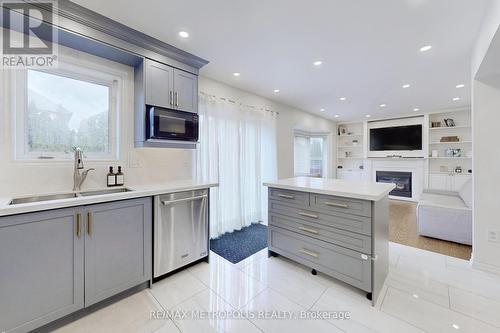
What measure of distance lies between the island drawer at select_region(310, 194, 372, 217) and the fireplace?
5693 mm

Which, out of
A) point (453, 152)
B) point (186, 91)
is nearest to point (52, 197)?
point (186, 91)

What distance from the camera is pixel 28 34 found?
176cm

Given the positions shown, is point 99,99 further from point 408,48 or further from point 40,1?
point 408,48

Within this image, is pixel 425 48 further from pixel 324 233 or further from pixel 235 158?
pixel 235 158

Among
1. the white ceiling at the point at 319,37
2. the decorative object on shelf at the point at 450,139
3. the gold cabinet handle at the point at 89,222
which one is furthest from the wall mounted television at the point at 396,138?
the gold cabinet handle at the point at 89,222

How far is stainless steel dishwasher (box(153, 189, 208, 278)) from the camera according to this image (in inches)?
77.8

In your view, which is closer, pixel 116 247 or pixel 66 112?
pixel 116 247

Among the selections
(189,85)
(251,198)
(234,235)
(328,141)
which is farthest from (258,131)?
(328,141)

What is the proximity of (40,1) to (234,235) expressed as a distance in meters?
3.26

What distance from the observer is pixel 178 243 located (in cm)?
212

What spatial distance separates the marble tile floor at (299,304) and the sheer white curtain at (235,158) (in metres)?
1.21

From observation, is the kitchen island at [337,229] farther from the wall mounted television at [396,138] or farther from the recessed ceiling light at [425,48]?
the wall mounted television at [396,138]

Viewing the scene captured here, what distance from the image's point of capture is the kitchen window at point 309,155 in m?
6.11

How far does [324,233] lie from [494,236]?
1948mm
